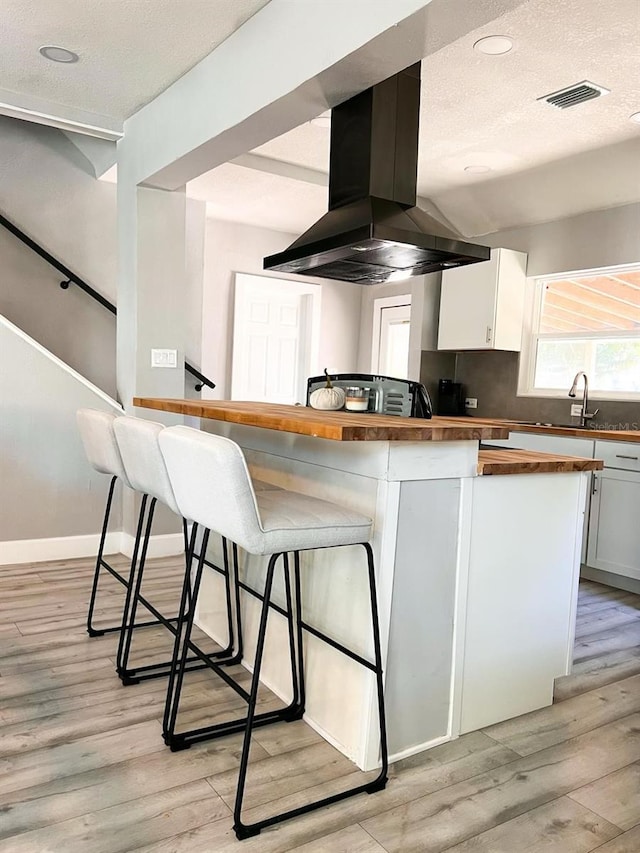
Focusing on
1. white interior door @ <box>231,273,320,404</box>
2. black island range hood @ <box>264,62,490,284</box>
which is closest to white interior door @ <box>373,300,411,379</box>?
white interior door @ <box>231,273,320,404</box>

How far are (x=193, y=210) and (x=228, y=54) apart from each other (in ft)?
8.51

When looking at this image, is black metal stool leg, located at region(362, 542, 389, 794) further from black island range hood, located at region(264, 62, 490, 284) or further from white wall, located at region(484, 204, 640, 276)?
white wall, located at region(484, 204, 640, 276)

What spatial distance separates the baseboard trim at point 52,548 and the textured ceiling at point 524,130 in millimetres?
2656

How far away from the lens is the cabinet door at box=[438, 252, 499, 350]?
5.23 metres

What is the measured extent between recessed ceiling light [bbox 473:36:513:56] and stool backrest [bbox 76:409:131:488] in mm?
2267

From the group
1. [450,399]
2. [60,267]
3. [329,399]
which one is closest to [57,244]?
[60,267]

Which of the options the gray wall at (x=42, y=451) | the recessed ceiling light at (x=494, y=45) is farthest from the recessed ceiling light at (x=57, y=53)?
the recessed ceiling light at (x=494, y=45)

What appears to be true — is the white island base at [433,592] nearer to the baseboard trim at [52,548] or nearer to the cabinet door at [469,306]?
the baseboard trim at [52,548]

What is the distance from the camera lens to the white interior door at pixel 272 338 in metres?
6.34

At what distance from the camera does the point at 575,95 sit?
344 cm

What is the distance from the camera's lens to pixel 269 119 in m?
2.88

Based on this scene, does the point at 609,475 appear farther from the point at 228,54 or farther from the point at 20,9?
the point at 20,9

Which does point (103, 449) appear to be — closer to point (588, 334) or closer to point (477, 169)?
point (477, 169)

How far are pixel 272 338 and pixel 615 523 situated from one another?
369 centimetres
